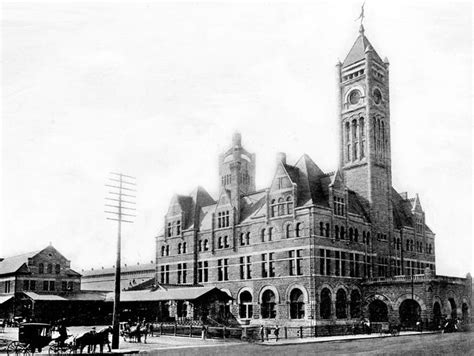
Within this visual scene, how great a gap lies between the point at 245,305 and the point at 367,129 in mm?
19896

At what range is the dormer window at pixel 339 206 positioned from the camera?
4859cm

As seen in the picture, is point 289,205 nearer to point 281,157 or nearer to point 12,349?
point 281,157

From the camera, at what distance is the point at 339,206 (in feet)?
161

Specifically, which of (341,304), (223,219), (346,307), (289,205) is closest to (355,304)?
(346,307)

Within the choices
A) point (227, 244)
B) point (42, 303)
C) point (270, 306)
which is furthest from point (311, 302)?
point (42, 303)

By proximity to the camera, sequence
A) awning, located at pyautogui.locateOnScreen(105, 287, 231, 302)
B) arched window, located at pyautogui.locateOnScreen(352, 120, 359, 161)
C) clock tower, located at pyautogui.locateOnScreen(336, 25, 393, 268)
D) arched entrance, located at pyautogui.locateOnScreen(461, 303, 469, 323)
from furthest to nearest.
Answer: arched window, located at pyautogui.locateOnScreen(352, 120, 359, 161) < clock tower, located at pyautogui.locateOnScreen(336, 25, 393, 268) < arched entrance, located at pyautogui.locateOnScreen(461, 303, 469, 323) < awning, located at pyautogui.locateOnScreen(105, 287, 231, 302)

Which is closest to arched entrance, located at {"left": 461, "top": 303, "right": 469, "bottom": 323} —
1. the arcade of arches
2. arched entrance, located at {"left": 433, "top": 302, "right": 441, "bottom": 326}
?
the arcade of arches

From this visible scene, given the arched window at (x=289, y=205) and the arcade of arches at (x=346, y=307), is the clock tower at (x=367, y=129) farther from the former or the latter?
the arched window at (x=289, y=205)

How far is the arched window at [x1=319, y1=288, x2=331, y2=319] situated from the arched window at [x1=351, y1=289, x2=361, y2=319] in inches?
115

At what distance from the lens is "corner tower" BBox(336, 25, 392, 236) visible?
52.7 m

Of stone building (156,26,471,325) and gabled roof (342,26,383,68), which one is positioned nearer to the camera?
stone building (156,26,471,325)

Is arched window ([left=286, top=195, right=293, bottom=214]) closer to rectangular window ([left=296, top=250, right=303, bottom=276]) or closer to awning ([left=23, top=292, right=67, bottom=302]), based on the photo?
rectangular window ([left=296, top=250, right=303, bottom=276])

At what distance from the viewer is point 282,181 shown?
48562 millimetres

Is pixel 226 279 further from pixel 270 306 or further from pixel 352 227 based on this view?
pixel 352 227
